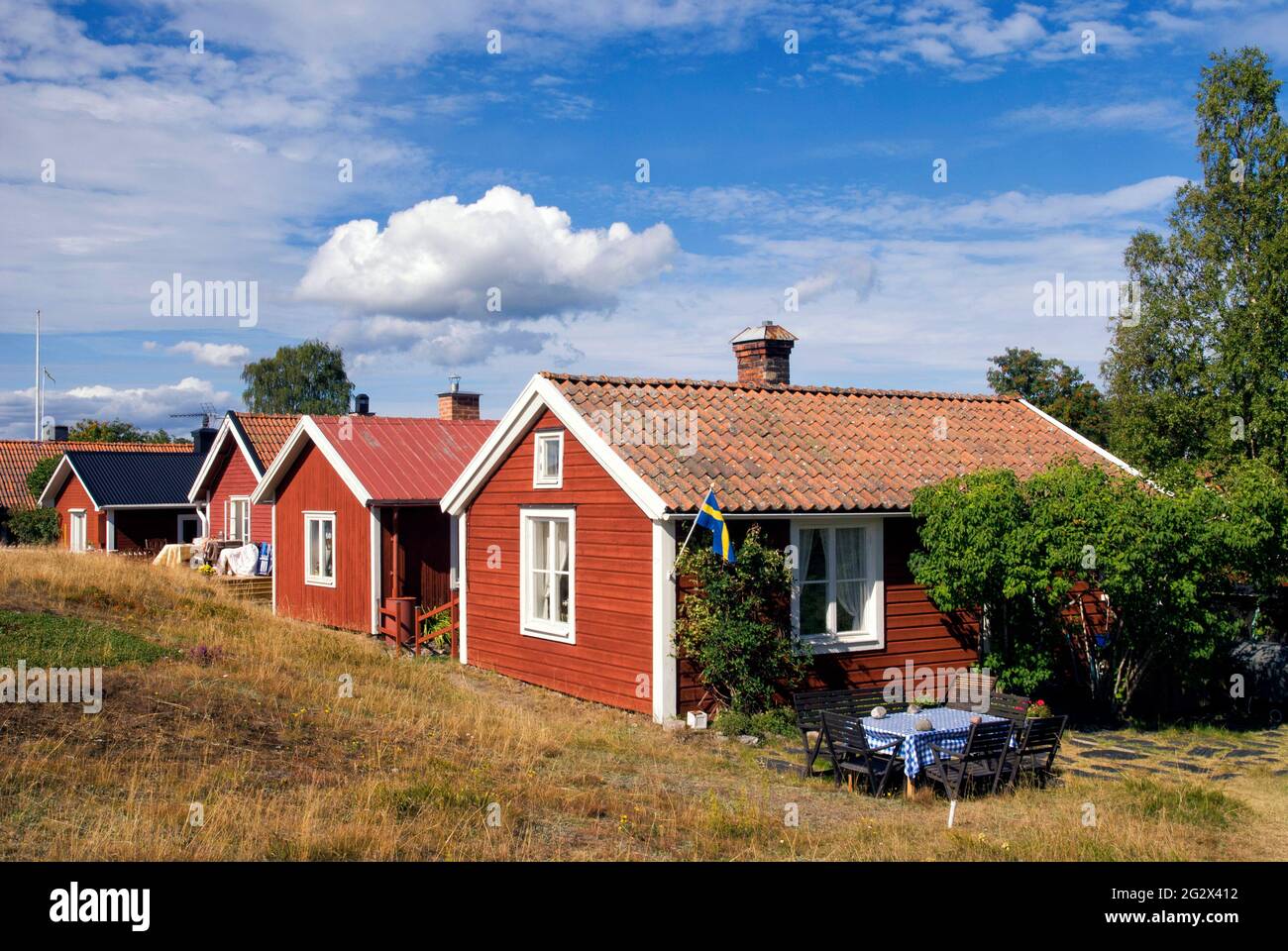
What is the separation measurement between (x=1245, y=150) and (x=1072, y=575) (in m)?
14.6

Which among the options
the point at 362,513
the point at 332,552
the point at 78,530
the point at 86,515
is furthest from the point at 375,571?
the point at 78,530

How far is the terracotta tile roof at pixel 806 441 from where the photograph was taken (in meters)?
13.5

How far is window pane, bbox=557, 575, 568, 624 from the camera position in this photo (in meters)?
15.4

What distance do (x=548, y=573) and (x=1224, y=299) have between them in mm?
15664

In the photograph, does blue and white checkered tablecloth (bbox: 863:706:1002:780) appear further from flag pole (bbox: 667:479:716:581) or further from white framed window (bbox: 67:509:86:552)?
white framed window (bbox: 67:509:86:552)

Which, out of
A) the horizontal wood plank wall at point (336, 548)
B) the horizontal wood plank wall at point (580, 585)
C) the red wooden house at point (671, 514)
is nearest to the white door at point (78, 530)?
the horizontal wood plank wall at point (336, 548)

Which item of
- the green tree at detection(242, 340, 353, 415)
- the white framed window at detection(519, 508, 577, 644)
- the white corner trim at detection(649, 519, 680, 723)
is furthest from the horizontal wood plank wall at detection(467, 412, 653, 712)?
the green tree at detection(242, 340, 353, 415)

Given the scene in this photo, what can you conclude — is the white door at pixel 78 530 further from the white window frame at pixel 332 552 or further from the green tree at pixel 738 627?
the green tree at pixel 738 627

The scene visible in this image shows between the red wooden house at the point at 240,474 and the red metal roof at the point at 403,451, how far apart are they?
6.46 metres

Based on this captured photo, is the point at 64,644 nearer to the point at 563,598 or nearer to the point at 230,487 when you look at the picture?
the point at 563,598

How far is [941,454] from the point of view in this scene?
16047 millimetres

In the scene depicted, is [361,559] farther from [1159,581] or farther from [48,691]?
[1159,581]
